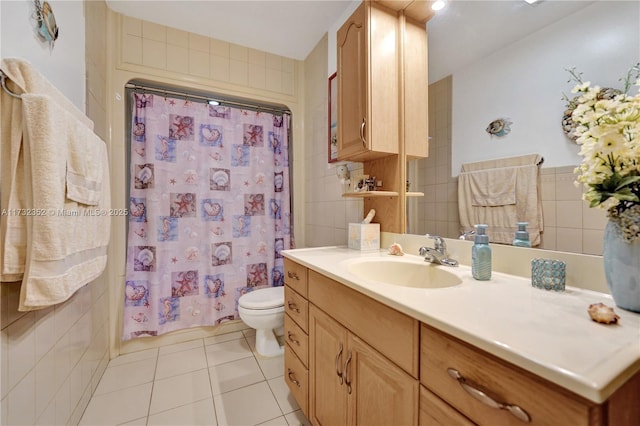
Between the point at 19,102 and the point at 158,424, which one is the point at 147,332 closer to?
the point at 158,424

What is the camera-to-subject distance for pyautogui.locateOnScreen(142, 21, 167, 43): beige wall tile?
6.12ft

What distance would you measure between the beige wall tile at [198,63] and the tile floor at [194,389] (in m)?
2.08

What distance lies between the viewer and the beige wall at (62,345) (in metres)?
0.77

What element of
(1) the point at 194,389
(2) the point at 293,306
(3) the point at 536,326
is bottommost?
(1) the point at 194,389

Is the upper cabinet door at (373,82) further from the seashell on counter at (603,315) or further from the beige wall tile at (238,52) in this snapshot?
the beige wall tile at (238,52)

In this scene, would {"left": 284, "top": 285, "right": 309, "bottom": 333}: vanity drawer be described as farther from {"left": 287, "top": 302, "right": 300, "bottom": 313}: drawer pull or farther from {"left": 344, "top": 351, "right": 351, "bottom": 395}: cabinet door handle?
{"left": 344, "top": 351, "right": 351, "bottom": 395}: cabinet door handle

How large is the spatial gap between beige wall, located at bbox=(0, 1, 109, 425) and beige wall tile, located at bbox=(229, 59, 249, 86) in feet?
2.65

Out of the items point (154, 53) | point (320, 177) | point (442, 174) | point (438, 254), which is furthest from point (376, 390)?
point (154, 53)

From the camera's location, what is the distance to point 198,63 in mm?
2018

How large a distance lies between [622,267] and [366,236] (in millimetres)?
951

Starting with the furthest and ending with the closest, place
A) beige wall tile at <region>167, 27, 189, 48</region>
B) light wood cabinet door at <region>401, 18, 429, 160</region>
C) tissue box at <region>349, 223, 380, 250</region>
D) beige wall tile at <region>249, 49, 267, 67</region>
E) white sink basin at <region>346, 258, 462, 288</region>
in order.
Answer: beige wall tile at <region>249, 49, 267, 67</region> < beige wall tile at <region>167, 27, 189, 48</region> < tissue box at <region>349, 223, 380, 250</region> < light wood cabinet door at <region>401, 18, 429, 160</region> < white sink basin at <region>346, 258, 462, 288</region>

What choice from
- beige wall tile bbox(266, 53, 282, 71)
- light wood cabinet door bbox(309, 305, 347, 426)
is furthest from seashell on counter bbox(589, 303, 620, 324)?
beige wall tile bbox(266, 53, 282, 71)

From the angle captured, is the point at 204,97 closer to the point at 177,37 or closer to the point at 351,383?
the point at 177,37

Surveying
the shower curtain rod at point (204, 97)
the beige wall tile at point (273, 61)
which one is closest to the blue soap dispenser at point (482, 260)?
the shower curtain rod at point (204, 97)
